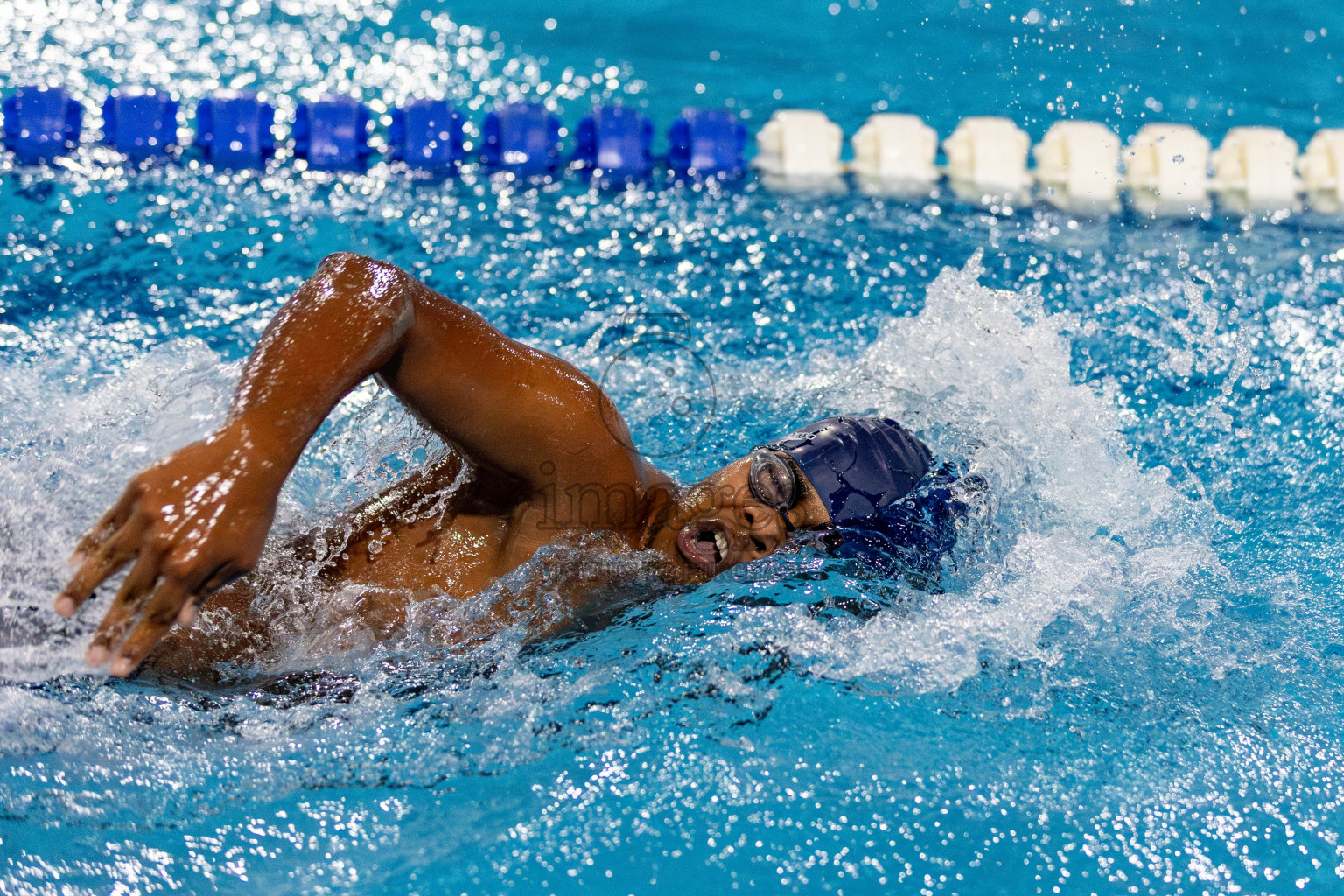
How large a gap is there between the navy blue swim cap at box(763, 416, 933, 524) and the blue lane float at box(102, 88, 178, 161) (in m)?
2.79

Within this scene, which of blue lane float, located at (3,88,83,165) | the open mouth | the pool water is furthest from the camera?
blue lane float, located at (3,88,83,165)

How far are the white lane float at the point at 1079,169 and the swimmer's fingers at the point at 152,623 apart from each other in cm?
367

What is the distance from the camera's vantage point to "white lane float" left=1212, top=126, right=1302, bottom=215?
4262 millimetres

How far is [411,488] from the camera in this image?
2.09 m

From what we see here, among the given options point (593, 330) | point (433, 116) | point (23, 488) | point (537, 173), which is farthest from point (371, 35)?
point (23, 488)

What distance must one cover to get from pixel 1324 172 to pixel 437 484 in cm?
388

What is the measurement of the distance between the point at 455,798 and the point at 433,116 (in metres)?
2.86

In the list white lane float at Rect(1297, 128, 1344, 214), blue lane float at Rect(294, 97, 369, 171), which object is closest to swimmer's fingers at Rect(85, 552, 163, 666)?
blue lane float at Rect(294, 97, 369, 171)

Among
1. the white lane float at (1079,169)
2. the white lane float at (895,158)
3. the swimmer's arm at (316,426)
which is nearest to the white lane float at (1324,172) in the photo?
the white lane float at (1079,169)

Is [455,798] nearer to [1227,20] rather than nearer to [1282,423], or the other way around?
[1282,423]

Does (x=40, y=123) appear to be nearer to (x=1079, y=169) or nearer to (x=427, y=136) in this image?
(x=427, y=136)

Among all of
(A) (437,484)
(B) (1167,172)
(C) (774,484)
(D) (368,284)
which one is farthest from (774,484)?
(B) (1167,172)

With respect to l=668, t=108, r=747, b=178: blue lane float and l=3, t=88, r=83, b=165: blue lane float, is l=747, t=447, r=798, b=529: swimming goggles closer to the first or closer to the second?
l=668, t=108, r=747, b=178: blue lane float

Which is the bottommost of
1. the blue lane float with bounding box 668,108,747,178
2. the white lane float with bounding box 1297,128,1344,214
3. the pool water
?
the pool water
